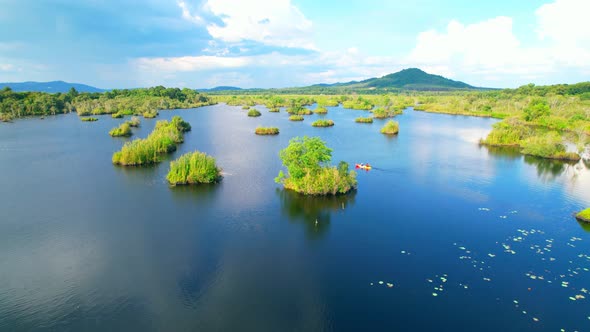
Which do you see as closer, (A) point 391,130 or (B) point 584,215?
(B) point 584,215

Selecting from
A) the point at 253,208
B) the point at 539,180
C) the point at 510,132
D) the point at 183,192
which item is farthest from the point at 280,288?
the point at 510,132

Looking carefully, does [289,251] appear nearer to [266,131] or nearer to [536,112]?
[266,131]

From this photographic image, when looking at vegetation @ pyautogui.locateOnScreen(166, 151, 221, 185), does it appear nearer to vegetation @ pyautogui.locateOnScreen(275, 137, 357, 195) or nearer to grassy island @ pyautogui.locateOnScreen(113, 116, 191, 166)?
vegetation @ pyautogui.locateOnScreen(275, 137, 357, 195)

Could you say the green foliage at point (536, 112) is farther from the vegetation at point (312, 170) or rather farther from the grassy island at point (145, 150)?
the grassy island at point (145, 150)

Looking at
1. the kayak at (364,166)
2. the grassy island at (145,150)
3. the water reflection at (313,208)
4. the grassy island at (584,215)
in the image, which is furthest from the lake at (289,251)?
the grassy island at (145,150)

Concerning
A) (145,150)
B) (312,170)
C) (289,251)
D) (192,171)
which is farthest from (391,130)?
(289,251)
